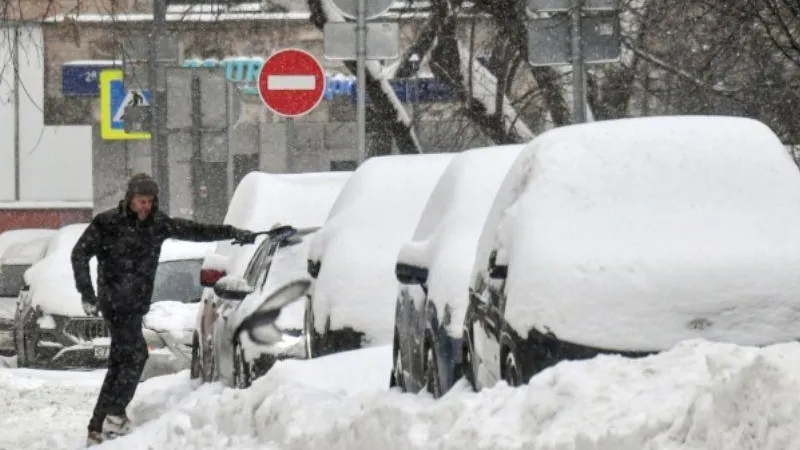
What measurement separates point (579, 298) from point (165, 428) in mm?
4311

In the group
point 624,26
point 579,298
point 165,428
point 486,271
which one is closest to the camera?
point 579,298

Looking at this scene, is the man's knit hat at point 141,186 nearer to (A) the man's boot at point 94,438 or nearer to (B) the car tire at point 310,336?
(B) the car tire at point 310,336

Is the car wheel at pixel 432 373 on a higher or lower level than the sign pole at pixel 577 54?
lower

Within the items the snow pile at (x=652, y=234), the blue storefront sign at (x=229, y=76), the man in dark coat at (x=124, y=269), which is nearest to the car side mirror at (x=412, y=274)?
the snow pile at (x=652, y=234)

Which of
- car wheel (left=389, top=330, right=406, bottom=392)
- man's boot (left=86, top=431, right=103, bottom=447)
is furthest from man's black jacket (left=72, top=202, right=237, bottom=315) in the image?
car wheel (left=389, top=330, right=406, bottom=392)

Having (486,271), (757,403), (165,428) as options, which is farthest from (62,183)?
(757,403)

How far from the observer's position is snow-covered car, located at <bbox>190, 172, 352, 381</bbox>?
1508cm

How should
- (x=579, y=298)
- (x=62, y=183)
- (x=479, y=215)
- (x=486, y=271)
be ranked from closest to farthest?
(x=579, y=298)
(x=486, y=271)
(x=479, y=215)
(x=62, y=183)

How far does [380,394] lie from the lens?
344 inches

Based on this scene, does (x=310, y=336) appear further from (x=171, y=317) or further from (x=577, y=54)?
(x=171, y=317)

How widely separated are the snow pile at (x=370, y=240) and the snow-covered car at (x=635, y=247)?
2.66m

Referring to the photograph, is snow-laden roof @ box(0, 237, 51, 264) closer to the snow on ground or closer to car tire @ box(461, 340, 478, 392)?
the snow on ground

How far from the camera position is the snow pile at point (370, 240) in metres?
11.7

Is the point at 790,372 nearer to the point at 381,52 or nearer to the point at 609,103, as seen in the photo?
the point at 381,52
